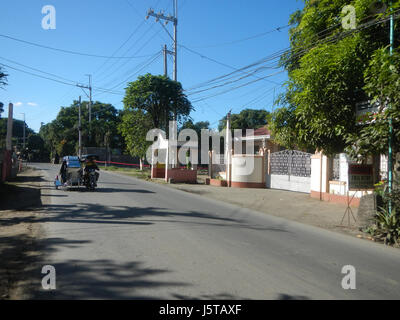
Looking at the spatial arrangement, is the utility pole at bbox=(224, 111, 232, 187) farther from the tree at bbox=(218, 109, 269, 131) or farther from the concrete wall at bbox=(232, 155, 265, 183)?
the tree at bbox=(218, 109, 269, 131)

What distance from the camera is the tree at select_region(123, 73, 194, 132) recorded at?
24.1 m

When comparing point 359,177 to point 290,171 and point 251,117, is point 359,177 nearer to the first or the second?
point 290,171

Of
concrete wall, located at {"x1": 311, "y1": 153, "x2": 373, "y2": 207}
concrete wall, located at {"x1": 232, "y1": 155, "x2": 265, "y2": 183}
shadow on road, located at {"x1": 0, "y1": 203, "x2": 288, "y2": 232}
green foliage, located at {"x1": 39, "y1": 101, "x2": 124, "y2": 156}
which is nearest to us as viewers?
shadow on road, located at {"x1": 0, "y1": 203, "x2": 288, "y2": 232}

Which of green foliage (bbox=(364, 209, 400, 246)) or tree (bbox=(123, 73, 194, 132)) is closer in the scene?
green foliage (bbox=(364, 209, 400, 246))

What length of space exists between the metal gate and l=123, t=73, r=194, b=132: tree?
9.49 m

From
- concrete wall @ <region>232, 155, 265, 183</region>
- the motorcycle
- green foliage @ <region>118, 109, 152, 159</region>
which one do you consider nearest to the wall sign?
concrete wall @ <region>232, 155, 265, 183</region>

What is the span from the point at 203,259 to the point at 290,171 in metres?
12.6

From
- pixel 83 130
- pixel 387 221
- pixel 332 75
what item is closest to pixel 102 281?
pixel 387 221

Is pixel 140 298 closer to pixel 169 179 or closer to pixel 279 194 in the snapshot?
pixel 279 194

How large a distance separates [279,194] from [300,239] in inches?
348

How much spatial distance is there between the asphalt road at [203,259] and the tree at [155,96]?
16096mm

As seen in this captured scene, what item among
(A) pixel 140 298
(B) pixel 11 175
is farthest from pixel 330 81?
(B) pixel 11 175

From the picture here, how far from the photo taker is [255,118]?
54.8m
